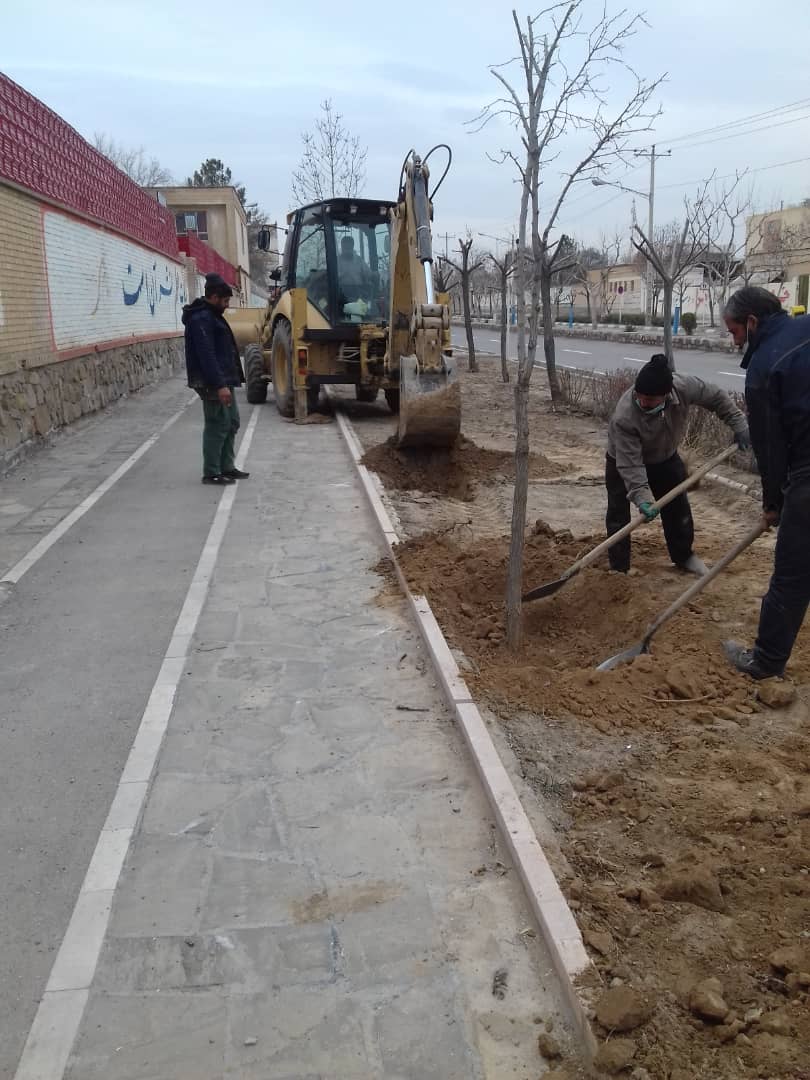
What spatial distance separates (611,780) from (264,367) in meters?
13.0

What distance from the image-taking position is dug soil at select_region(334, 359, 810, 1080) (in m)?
2.36

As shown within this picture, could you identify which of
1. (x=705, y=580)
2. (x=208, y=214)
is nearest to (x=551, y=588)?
(x=705, y=580)

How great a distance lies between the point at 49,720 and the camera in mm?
4207

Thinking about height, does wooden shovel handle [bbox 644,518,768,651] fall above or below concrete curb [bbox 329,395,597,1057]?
above

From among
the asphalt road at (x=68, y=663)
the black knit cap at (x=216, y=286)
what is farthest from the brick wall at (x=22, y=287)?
the black knit cap at (x=216, y=286)

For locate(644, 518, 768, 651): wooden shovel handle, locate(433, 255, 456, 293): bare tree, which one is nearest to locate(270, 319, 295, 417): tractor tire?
locate(433, 255, 456, 293): bare tree

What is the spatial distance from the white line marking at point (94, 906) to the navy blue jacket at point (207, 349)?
4284mm

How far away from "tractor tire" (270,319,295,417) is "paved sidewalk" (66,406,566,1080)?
29.6 feet

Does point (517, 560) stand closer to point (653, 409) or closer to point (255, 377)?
point (653, 409)

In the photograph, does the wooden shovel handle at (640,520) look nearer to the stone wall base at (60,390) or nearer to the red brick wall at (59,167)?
the stone wall base at (60,390)

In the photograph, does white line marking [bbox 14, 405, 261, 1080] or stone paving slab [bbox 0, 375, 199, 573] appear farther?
stone paving slab [bbox 0, 375, 199, 573]

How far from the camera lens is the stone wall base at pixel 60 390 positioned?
10062 millimetres

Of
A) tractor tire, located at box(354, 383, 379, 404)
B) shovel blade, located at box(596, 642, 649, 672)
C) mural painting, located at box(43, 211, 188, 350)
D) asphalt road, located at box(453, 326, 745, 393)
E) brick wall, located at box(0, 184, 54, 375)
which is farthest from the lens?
asphalt road, located at box(453, 326, 745, 393)

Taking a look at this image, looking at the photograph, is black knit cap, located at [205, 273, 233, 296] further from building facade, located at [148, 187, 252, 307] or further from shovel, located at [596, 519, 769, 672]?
building facade, located at [148, 187, 252, 307]
